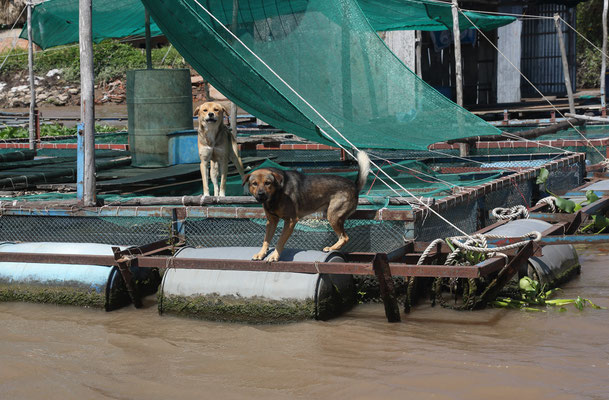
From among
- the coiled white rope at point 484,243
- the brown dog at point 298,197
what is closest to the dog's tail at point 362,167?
the brown dog at point 298,197

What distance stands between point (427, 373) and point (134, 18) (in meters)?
9.79

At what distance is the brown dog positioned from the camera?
5297mm

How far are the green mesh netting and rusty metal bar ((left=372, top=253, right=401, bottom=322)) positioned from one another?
201 cm

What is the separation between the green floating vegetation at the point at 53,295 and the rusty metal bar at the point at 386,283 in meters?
2.30

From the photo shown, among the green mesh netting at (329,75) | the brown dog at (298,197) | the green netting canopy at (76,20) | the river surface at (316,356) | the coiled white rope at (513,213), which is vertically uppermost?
the green netting canopy at (76,20)

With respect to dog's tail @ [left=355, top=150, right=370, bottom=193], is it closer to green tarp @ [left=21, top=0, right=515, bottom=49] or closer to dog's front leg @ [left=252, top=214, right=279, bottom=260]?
dog's front leg @ [left=252, top=214, right=279, bottom=260]

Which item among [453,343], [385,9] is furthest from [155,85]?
[453,343]

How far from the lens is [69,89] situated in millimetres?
27766

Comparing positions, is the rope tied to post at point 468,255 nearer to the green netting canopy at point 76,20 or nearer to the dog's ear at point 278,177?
the dog's ear at point 278,177

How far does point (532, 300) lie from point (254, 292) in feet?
7.09

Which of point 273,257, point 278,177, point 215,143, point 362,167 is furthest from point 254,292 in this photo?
point 215,143

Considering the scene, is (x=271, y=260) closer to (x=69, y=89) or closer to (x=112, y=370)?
(x=112, y=370)

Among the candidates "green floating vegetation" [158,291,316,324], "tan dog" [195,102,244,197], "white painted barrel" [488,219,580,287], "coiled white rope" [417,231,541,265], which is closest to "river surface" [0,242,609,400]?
"green floating vegetation" [158,291,316,324]

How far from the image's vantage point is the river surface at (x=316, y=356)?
4.34 meters
